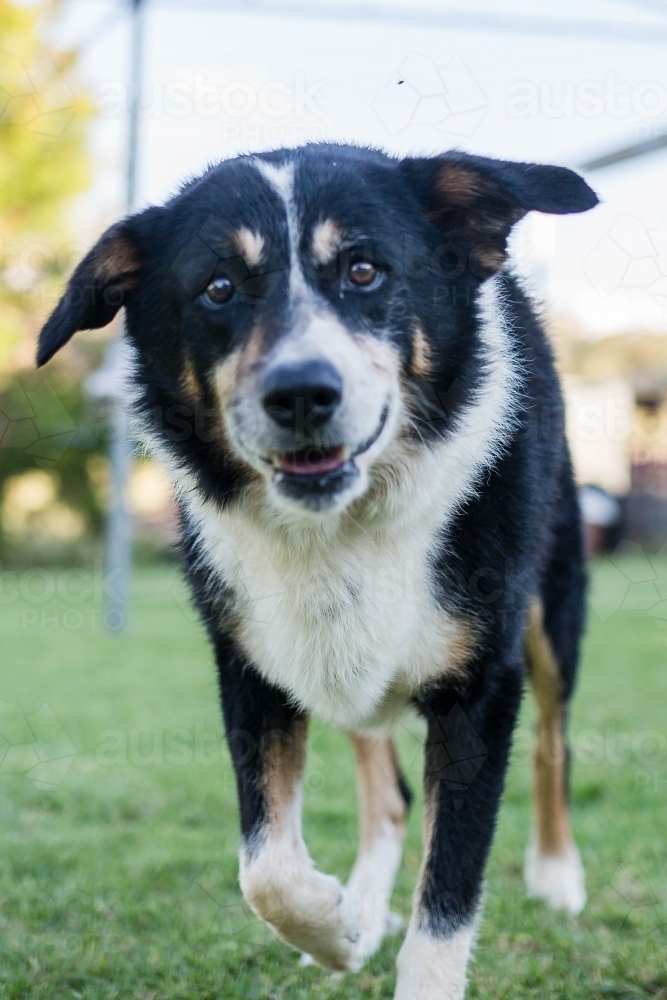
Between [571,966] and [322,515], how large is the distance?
4.67 feet

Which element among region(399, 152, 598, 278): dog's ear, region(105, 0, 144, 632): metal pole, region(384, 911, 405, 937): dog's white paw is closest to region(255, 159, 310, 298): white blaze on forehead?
region(399, 152, 598, 278): dog's ear

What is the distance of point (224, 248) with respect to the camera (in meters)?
2.43

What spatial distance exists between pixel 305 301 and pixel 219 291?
0.26 meters

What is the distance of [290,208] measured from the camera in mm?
2404

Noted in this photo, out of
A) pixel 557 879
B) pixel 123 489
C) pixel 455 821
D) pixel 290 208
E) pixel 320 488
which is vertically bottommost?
Answer: pixel 123 489

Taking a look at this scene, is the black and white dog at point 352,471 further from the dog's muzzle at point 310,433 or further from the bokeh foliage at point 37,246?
the bokeh foliage at point 37,246

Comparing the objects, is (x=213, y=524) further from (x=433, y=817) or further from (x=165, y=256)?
(x=433, y=817)

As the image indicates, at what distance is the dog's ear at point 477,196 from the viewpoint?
8.34 ft

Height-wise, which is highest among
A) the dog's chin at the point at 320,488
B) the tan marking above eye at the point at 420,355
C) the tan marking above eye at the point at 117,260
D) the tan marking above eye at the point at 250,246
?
the tan marking above eye at the point at 250,246

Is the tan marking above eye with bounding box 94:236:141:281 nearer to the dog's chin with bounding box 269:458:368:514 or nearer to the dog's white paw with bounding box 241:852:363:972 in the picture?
the dog's chin with bounding box 269:458:368:514

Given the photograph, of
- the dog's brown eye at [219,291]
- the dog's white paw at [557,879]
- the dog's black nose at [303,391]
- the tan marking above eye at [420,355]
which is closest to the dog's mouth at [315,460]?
the dog's black nose at [303,391]

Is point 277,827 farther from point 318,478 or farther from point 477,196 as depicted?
point 477,196

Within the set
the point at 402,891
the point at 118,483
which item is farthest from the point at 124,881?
the point at 118,483

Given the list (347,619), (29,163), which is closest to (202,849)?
(347,619)
